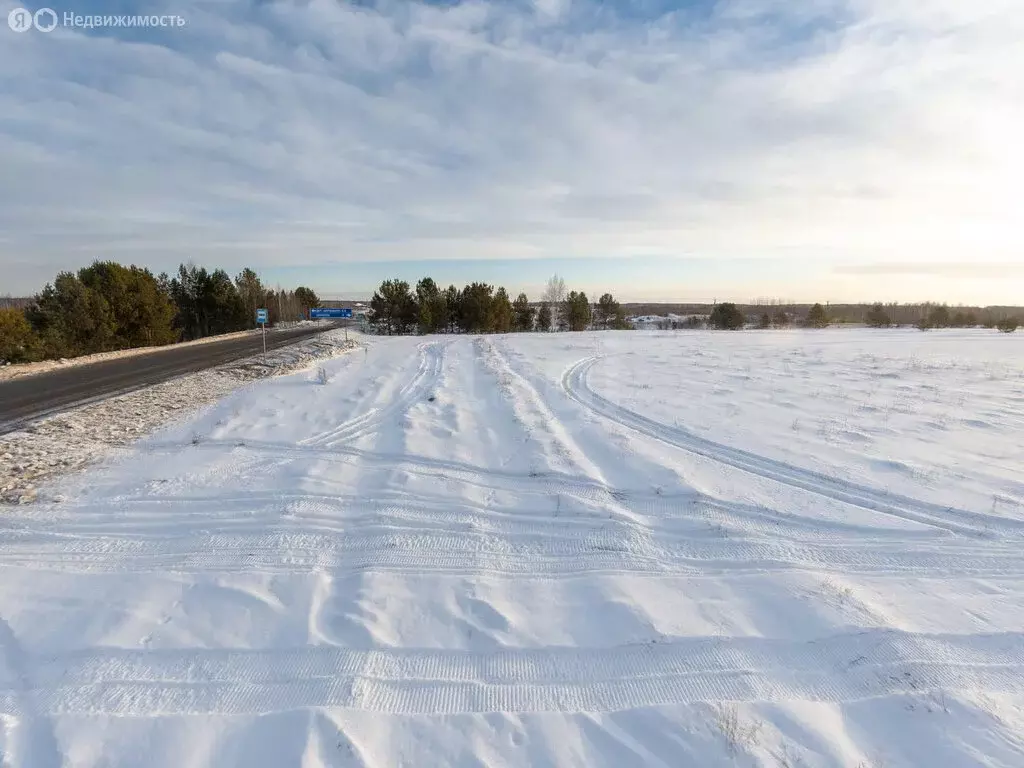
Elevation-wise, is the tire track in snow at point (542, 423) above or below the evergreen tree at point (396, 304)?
below

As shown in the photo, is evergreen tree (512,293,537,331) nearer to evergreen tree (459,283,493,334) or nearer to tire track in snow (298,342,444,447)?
evergreen tree (459,283,493,334)

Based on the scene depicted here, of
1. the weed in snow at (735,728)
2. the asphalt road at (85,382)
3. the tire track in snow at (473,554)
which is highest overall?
the asphalt road at (85,382)

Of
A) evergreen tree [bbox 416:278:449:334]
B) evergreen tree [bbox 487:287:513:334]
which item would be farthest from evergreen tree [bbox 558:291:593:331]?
evergreen tree [bbox 416:278:449:334]

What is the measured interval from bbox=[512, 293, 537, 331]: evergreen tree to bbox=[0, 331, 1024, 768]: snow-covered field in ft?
160

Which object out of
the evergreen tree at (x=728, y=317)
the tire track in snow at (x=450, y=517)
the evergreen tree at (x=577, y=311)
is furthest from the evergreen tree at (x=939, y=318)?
the tire track in snow at (x=450, y=517)

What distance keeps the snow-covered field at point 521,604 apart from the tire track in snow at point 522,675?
22 millimetres

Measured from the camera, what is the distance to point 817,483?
22.7ft

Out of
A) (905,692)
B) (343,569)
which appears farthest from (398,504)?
(905,692)

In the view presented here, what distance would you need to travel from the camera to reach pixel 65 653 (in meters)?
3.60

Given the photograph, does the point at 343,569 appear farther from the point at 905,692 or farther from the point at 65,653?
the point at 905,692

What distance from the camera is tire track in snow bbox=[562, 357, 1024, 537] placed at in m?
5.78

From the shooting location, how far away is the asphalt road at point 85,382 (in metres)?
11.1

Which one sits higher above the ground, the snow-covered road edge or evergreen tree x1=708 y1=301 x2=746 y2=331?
evergreen tree x1=708 y1=301 x2=746 y2=331

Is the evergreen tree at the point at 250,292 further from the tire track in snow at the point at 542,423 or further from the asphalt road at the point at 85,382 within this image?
the tire track in snow at the point at 542,423
